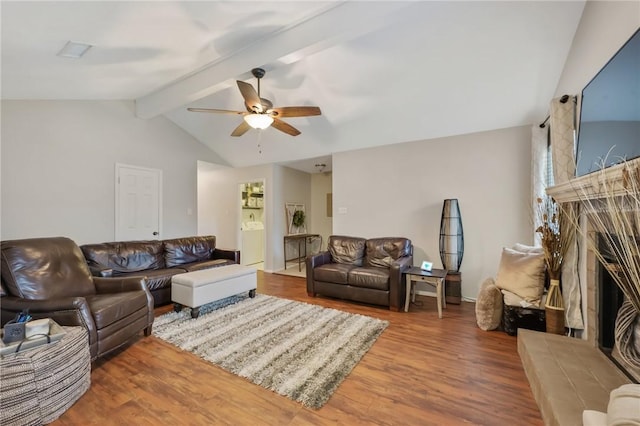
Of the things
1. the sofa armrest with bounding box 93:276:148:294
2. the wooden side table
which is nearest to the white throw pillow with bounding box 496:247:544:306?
the wooden side table

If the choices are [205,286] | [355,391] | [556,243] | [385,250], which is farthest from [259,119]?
[556,243]

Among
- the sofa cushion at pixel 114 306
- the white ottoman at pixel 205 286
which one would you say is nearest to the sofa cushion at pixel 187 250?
the white ottoman at pixel 205 286

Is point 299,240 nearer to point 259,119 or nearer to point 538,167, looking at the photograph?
point 259,119

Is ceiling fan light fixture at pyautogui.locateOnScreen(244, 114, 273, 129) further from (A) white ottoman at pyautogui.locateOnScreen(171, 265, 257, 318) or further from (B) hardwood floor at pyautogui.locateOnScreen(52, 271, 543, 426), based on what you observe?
(B) hardwood floor at pyautogui.locateOnScreen(52, 271, 543, 426)

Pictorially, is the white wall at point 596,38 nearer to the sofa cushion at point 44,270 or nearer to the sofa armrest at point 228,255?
the sofa cushion at point 44,270

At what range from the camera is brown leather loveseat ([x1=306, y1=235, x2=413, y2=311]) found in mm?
3404

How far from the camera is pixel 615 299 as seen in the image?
184 cm

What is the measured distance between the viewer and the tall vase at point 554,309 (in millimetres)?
2316

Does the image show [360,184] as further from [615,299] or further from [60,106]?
[60,106]

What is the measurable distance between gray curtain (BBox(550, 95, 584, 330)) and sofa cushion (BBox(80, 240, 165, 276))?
493cm

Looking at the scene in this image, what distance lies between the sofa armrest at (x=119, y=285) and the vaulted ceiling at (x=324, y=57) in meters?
2.15

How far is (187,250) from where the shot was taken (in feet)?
14.4

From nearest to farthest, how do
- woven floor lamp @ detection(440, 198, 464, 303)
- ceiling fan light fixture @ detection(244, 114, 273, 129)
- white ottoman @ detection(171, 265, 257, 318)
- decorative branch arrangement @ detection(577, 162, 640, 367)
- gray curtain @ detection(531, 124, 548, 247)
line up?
decorative branch arrangement @ detection(577, 162, 640, 367)
ceiling fan light fixture @ detection(244, 114, 273, 129)
white ottoman @ detection(171, 265, 257, 318)
gray curtain @ detection(531, 124, 548, 247)
woven floor lamp @ detection(440, 198, 464, 303)

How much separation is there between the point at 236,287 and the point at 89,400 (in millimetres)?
1829
